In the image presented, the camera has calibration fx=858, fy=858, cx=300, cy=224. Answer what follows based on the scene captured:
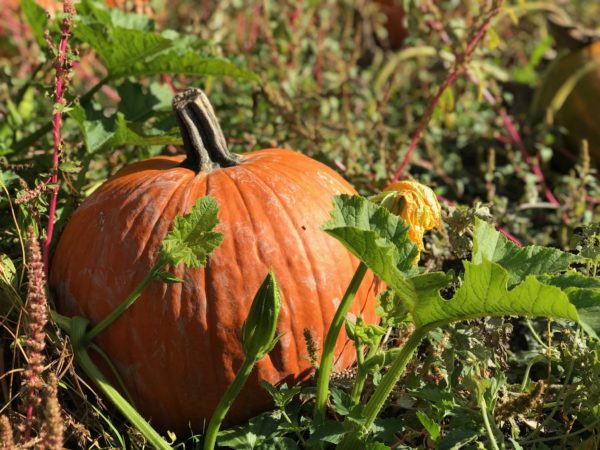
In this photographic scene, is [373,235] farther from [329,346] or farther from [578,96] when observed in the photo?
[578,96]

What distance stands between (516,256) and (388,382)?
337 mm

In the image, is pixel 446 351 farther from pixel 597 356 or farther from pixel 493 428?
pixel 597 356

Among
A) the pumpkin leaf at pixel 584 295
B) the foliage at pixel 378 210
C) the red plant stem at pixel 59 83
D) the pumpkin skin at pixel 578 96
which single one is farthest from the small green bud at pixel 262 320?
the pumpkin skin at pixel 578 96

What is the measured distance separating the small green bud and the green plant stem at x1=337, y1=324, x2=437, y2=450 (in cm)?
23

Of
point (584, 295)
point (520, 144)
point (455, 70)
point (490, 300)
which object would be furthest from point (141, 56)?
point (520, 144)

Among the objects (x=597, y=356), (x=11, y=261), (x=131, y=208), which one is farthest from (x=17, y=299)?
(x=597, y=356)

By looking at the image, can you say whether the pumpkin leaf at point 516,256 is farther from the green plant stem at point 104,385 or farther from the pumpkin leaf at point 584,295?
the green plant stem at point 104,385

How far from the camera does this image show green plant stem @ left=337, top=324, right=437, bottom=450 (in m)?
1.60

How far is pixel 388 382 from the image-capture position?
5.30ft

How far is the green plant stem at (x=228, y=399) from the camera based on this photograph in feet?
5.42

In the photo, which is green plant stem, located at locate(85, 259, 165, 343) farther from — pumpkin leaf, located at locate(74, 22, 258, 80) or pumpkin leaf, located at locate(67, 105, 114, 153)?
pumpkin leaf, located at locate(74, 22, 258, 80)

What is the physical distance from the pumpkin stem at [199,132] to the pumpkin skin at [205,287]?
91 mm

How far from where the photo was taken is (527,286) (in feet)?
4.69

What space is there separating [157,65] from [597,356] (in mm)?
1425
